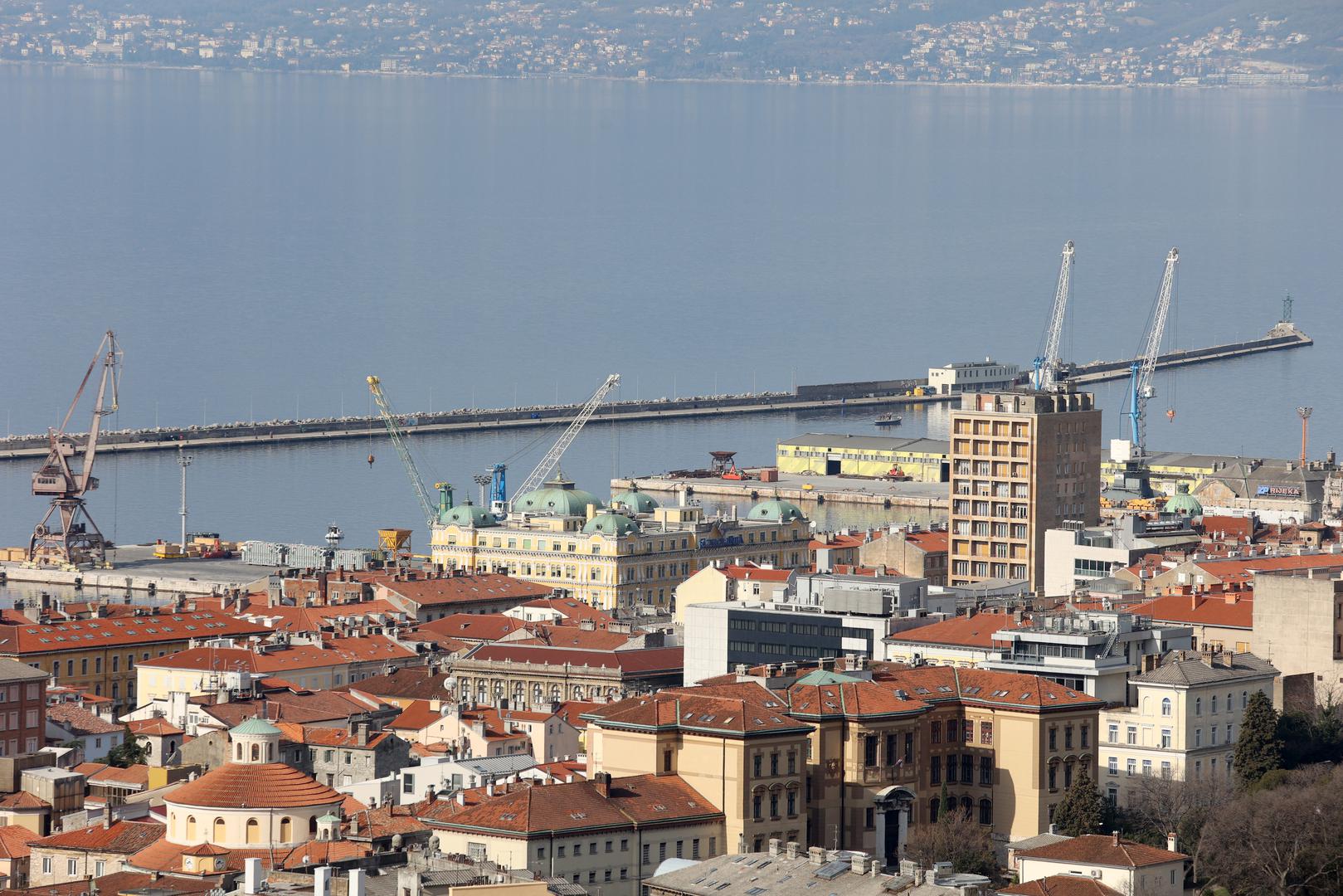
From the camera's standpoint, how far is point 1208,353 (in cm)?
17350

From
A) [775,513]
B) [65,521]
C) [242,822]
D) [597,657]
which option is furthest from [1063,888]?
[65,521]

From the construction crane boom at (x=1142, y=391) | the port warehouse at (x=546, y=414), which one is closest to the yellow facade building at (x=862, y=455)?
the port warehouse at (x=546, y=414)

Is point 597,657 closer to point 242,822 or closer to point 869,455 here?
point 242,822

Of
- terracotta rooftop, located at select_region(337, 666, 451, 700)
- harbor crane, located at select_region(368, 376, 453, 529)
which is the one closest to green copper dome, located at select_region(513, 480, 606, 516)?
harbor crane, located at select_region(368, 376, 453, 529)

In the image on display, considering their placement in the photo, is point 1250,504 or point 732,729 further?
point 1250,504

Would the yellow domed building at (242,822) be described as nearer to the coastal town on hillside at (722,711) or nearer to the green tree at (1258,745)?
the coastal town on hillside at (722,711)

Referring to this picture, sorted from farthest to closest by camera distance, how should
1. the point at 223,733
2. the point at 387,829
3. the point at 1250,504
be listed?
the point at 1250,504 < the point at 223,733 < the point at 387,829

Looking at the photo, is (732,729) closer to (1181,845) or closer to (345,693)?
(1181,845)

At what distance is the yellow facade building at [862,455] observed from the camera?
126 m

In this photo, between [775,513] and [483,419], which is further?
[483,419]

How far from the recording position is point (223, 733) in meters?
49.1

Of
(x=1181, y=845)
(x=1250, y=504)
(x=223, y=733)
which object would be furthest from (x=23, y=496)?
(x=1181, y=845)

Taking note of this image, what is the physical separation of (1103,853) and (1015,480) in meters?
40.6

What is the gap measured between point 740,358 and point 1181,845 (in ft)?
414
